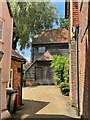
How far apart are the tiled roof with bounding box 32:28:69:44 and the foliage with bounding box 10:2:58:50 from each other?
1991mm

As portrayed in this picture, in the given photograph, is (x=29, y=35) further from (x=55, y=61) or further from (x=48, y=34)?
(x=55, y=61)

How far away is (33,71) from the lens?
39.0 m

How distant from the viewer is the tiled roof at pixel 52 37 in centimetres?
4164

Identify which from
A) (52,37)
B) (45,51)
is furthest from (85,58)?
(52,37)

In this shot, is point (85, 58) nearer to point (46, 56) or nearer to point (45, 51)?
point (46, 56)

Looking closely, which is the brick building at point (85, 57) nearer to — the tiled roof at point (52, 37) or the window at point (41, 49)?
the tiled roof at point (52, 37)

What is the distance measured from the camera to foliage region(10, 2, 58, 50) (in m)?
37.2

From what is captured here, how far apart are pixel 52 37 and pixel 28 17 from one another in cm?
637

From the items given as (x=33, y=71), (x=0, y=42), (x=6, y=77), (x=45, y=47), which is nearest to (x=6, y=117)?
(x=6, y=77)

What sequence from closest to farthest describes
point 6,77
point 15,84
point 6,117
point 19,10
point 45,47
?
Result: point 6,117 → point 6,77 → point 15,84 → point 19,10 → point 45,47

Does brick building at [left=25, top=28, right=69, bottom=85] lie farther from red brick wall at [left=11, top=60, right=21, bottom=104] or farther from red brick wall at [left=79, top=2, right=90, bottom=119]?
red brick wall at [left=79, top=2, right=90, bottom=119]

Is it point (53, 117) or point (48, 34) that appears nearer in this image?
point (53, 117)

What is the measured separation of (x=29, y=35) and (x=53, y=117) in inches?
1062

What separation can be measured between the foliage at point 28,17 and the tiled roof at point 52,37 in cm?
199
